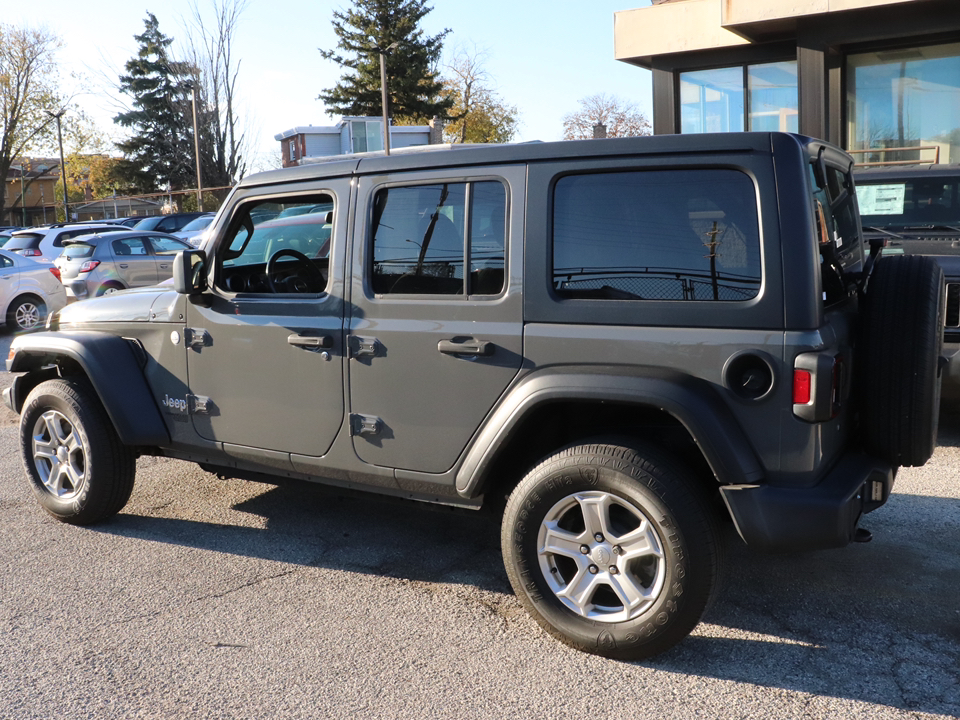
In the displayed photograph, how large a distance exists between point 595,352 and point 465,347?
531 millimetres

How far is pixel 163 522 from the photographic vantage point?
487 centimetres

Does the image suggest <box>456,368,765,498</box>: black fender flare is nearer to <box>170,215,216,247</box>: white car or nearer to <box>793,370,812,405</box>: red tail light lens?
<box>793,370,812,405</box>: red tail light lens

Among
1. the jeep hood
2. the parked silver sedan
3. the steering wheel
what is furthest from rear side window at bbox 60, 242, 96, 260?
the steering wheel

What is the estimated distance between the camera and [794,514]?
298 cm

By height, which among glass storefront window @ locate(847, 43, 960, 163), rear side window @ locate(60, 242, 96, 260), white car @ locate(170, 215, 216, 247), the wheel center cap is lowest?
the wheel center cap

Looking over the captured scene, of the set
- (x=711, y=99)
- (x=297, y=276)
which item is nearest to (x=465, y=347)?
(x=297, y=276)

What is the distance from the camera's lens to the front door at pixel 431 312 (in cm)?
346

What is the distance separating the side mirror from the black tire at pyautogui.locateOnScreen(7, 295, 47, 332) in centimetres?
1106

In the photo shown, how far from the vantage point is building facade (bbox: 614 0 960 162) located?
15.8 metres

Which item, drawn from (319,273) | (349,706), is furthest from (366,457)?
(349,706)

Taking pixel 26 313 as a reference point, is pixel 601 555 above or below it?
below

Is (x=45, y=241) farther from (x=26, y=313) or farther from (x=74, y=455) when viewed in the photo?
(x=74, y=455)

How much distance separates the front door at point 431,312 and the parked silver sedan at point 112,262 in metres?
11.8

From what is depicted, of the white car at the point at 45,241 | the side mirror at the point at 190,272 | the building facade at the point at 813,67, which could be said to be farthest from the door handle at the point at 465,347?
the white car at the point at 45,241
